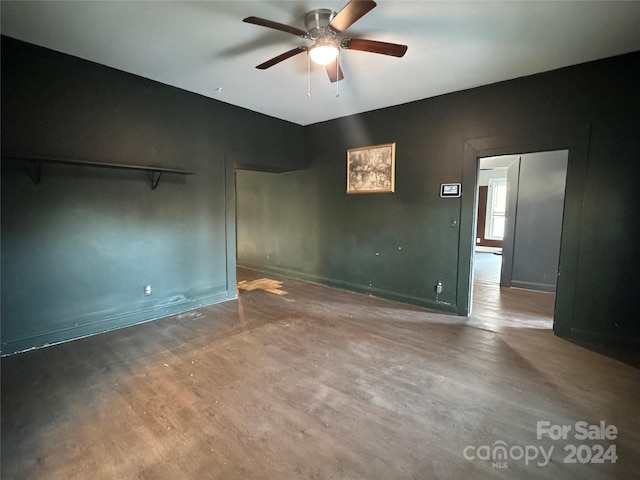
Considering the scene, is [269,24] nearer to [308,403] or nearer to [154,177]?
[154,177]

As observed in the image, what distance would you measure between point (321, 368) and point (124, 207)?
2.79 meters

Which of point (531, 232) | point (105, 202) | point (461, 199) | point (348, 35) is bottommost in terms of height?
point (531, 232)

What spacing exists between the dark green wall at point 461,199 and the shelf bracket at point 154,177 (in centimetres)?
249

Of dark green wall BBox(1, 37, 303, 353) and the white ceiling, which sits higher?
the white ceiling

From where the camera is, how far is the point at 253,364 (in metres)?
2.53

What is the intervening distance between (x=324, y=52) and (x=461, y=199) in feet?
8.06

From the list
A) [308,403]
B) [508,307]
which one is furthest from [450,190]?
[308,403]

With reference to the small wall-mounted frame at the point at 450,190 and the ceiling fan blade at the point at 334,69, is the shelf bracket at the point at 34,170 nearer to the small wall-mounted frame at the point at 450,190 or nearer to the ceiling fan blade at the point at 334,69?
the ceiling fan blade at the point at 334,69

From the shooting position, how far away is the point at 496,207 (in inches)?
376

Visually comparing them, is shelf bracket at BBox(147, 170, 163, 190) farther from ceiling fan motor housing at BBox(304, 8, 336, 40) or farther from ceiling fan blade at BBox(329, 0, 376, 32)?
ceiling fan blade at BBox(329, 0, 376, 32)

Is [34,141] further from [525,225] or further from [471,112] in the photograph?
[525,225]

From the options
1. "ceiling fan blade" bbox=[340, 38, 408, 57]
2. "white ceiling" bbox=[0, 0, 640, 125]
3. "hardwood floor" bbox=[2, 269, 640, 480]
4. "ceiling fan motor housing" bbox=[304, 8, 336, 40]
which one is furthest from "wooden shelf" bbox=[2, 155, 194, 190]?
"ceiling fan blade" bbox=[340, 38, 408, 57]

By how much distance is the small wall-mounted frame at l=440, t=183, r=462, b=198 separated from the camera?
12.2ft

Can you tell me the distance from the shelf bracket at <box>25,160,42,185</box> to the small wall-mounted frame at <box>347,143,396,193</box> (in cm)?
372
